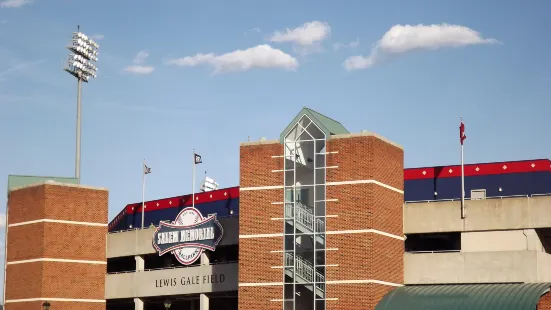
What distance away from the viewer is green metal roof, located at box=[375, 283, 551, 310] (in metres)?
57.6

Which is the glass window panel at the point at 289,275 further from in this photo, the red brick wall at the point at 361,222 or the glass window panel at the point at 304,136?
the glass window panel at the point at 304,136

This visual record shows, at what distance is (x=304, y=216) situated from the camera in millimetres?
64375

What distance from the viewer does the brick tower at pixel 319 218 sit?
204 feet

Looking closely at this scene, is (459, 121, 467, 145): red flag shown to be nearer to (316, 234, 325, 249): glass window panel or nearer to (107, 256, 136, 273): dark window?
(316, 234, 325, 249): glass window panel

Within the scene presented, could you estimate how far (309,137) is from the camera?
65.1 metres

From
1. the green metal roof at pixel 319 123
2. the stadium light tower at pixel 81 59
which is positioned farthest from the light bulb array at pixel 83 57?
the green metal roof at pixel 319 123

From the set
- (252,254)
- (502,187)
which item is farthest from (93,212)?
(502,187)

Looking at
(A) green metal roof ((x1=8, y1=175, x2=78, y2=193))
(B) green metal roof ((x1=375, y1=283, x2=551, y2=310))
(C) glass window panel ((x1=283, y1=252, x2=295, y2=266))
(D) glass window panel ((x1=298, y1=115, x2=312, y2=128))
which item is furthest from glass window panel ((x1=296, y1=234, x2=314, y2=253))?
(A) green metal roof ((x1=8, y1=175, x2=78, y2=193))

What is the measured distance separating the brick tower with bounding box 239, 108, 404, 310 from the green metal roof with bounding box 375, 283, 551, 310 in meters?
1.29

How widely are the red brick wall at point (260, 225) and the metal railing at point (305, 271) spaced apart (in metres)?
0.64

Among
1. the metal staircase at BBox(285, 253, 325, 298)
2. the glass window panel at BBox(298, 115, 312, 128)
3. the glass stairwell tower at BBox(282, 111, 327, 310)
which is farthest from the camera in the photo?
the glass window panel at BBox(298, 115, 312, 128)

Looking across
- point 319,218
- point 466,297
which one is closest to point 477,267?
point 466,297

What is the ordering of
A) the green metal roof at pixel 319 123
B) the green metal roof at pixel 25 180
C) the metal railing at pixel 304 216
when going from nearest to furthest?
the metal railing at pixel 304 216
the green metal roof at pixel 319 123
the green metal roof at pixel 25 180

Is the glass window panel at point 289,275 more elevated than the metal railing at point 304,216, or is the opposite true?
the metal railing at point 304,216
